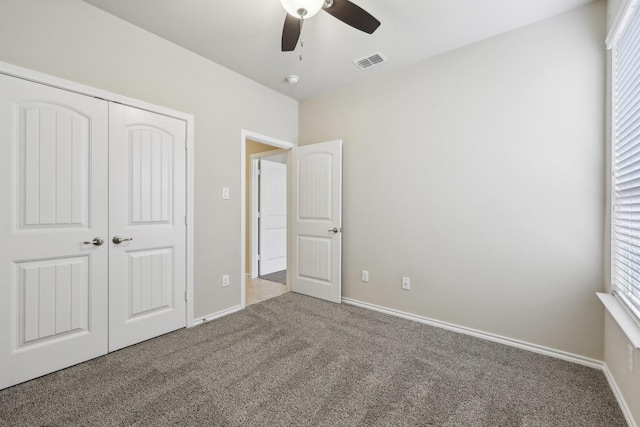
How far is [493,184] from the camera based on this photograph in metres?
2.44

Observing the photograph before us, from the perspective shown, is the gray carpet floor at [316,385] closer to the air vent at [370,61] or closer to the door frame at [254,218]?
the door frame at [254,218]

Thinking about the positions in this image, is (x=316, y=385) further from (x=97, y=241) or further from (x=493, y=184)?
(x=493, y=184)

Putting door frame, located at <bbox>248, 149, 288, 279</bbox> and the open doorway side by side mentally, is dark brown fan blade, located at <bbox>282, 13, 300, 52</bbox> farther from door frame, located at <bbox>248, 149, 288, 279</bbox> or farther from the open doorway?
door frame, located at <bbox>248, 149, 288, 279</bbox>

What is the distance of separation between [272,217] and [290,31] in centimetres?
328

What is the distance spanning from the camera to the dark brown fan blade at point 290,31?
182 cm

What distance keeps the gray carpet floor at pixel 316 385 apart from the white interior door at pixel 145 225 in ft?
0.73

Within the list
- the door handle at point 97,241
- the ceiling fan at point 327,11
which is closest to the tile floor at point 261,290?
the door handle at point 97,241

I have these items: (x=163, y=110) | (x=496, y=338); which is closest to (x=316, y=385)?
(x=496, y=338)

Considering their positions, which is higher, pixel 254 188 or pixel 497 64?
pixel 497 64

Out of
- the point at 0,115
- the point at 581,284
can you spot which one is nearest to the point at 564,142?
the point at 581,284

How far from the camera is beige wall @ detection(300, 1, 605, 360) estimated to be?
6.84 feet

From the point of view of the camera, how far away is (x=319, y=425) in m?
1.48

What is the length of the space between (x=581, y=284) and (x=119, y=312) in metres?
3.57

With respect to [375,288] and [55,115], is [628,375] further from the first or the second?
[55,115]
